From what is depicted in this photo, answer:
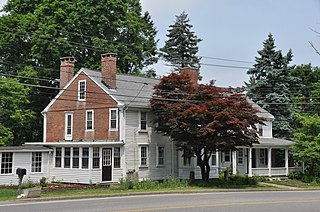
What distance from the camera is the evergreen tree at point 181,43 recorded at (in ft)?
224

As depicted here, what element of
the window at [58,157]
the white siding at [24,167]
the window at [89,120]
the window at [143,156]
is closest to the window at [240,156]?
the window at [143,156]

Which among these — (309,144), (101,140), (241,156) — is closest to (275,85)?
(241,156)

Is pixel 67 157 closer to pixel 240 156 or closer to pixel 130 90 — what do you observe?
pixel 130 90

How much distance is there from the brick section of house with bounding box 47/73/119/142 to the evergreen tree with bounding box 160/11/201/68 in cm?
3043

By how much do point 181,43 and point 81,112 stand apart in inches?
1316

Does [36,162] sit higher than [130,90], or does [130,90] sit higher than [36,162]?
[130,90]

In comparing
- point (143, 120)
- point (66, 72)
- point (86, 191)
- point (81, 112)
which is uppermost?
point (66, 72)

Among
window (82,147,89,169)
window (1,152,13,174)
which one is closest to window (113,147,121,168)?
window (82,147,89,169)

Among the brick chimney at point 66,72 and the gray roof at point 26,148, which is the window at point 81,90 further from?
the gray roof at point 26,148

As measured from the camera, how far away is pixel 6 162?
35.6 metres

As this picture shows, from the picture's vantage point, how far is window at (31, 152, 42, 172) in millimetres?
36750

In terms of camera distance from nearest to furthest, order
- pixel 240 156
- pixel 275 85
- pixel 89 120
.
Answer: pixel 89 120 < pixel 240 156 < pixel 275 85

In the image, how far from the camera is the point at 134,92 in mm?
38125

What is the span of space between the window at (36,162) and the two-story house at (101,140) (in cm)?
8
